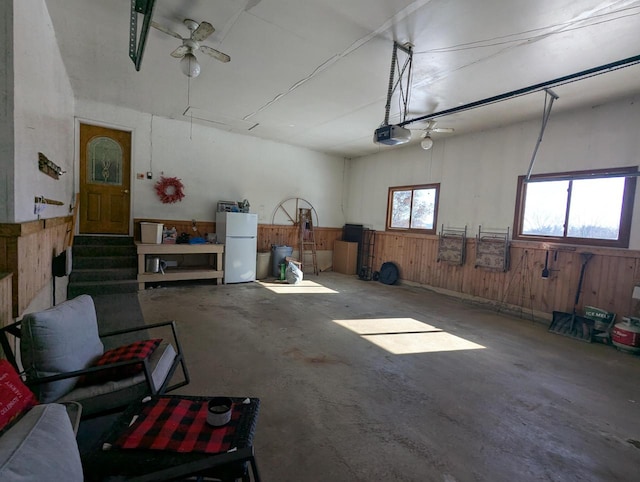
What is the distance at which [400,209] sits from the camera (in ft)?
24.1

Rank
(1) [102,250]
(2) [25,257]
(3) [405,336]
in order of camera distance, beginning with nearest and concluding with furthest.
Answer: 1. (2) [25,257]
2. (3) [405,336]
3. (1) [102,250]

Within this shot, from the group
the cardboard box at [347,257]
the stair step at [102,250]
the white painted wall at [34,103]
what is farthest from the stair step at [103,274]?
the cardboard box at [347,257]

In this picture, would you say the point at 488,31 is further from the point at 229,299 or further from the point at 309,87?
the point at 229,299

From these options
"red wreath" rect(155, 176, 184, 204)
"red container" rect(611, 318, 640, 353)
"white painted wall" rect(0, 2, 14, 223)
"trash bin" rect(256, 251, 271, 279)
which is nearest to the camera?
"white painted wall" rect(0, 2, 14, 223)

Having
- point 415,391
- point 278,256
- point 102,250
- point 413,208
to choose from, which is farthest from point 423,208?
point 102,250

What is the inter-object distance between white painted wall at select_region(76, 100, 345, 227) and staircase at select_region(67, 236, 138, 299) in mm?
739

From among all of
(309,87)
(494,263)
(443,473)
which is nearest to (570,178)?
(494,263)

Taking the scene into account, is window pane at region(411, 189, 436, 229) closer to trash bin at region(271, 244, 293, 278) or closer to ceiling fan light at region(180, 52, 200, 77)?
trash bin at region(271, 244, 293, 278)

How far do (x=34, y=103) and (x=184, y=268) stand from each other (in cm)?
414

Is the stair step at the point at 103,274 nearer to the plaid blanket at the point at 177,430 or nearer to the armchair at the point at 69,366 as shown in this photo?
the armchair at the point at 69,366

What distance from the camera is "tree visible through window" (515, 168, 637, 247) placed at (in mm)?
4066

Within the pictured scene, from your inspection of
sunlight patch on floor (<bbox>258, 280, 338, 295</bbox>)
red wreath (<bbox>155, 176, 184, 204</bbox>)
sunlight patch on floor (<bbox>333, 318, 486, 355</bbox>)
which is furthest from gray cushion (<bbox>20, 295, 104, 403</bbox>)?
red wreath (<bbox>155, 176, 184, 204</bbox>)

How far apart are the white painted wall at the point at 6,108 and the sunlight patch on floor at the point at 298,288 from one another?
13.5 feet

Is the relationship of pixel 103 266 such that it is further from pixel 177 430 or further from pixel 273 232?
pixel 177 430
